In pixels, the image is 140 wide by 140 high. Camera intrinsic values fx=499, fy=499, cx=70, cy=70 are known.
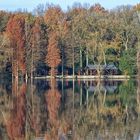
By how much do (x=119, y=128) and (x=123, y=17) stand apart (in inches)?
2223

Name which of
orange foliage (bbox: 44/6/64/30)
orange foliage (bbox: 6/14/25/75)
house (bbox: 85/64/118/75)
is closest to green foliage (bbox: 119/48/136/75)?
house (bbox: 85/64/118/75)

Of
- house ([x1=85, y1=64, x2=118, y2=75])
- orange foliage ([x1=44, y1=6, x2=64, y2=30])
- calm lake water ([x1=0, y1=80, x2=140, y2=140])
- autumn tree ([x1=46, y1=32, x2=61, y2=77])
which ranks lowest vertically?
calm lake water ([x1=0, y1=80, x2=140, y2=140])

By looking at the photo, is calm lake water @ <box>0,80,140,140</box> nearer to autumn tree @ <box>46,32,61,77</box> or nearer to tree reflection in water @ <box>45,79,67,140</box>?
tree reflection in water @ <box>45,79,67,140</box>

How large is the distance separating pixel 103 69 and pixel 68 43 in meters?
6.64

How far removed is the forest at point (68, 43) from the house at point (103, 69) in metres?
0.69

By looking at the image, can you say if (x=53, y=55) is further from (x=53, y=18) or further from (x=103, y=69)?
(x=53, y=18)

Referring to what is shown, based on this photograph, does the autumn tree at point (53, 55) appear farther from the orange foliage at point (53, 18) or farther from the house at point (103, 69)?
the house at point (103, 69)

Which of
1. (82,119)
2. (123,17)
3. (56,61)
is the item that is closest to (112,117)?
(82,119)

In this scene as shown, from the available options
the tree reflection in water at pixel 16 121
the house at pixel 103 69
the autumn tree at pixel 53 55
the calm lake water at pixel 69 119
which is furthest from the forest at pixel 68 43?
the tree reflection in water at pixel 16 121

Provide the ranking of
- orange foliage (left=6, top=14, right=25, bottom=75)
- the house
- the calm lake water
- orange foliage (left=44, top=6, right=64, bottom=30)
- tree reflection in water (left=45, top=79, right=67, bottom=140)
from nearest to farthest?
tree reflection in water (left=45, top=79, right=67, bottom=140)
the calm lake water
orange foliage (left=6, top=14, right=25, bottom=75)
the house
orange foliage (left=44, top=6, right=64, bottom=30)

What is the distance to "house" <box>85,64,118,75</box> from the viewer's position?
75.5 meters

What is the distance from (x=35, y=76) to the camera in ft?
245

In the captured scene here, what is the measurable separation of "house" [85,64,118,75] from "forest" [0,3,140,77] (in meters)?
0.69

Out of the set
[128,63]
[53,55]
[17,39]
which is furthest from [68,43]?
[128,63]
